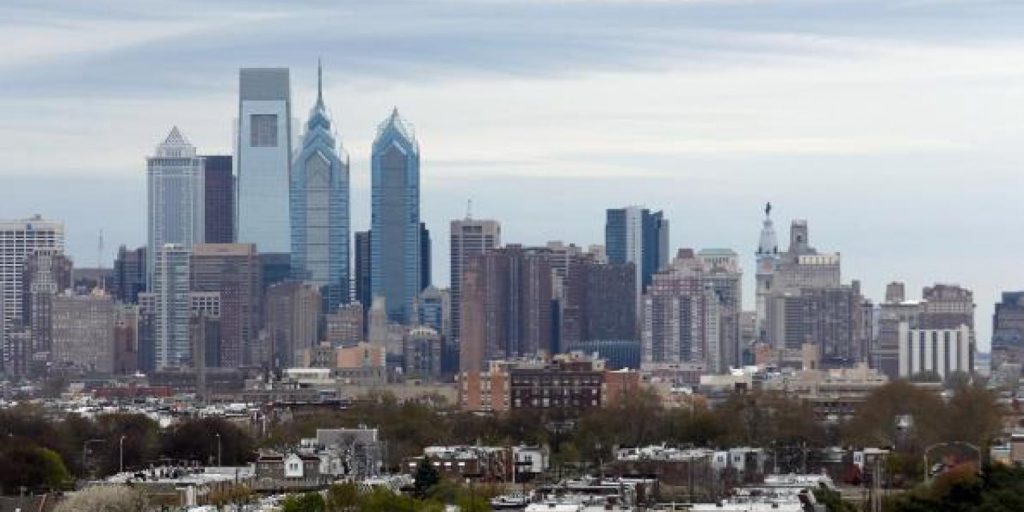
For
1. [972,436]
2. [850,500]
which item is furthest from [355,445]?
[850,500]

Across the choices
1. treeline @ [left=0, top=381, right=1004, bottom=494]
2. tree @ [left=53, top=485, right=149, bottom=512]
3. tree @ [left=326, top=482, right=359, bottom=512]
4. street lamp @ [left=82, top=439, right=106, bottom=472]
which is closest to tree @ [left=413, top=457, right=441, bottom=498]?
tree @ [left=326, top=482, right=359, bottom=512]

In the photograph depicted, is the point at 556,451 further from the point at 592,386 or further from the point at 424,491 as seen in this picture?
the point at 592,386

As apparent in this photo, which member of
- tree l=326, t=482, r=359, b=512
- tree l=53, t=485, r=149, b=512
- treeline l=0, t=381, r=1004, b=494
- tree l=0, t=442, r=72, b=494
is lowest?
treeline l=0, t=381, r=1004, b=494

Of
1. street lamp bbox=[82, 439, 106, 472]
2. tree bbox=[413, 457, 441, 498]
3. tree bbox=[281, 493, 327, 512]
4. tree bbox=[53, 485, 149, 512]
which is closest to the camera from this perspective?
tree bbox=[281, 493, 327, 512]

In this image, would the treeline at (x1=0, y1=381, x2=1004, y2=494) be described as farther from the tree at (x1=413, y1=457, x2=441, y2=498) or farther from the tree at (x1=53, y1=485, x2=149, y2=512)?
the tree at (x1=53, y1=485, x2=149, y2=512)

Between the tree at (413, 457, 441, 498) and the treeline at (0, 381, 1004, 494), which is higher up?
the tree at (413, 457, 441, 498)

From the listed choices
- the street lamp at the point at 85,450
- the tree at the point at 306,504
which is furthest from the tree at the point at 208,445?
the tree at the point at 306,504

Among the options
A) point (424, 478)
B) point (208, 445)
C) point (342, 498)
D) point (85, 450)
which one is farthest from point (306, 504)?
point (208, 445)
